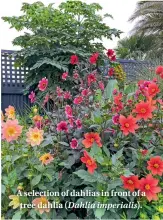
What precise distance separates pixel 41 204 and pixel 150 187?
43 centimetres

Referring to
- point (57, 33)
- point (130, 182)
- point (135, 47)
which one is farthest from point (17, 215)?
point (135, 47)

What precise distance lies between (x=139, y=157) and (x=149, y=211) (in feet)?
0.72

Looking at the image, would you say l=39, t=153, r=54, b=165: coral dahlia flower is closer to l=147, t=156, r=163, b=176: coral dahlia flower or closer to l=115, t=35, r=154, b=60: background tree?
l=147, t=156, r=163, b=176: coral dahlia flower

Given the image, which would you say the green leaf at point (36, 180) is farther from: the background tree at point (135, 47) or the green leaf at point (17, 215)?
the background tree at point (135, 47)

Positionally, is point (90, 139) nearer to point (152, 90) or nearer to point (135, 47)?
point (152, 90)

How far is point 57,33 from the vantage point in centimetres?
494

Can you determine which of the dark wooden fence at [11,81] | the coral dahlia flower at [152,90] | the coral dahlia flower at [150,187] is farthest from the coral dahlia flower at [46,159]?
the dark wooden fence at [11,81]

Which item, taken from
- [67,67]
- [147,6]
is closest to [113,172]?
[67,67]

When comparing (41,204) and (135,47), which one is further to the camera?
(135,47)

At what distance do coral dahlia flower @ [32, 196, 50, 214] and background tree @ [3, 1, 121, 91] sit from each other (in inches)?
138

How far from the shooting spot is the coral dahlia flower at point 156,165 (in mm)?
1350

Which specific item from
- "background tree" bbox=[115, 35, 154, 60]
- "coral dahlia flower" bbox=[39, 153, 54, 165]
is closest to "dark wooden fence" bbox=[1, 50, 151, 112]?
"coral dahlia flower" bbox=[39, 153, 54, 165]

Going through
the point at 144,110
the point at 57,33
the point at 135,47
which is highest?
the point at 135,47

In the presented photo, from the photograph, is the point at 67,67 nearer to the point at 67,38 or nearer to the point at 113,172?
the point at 67,38
